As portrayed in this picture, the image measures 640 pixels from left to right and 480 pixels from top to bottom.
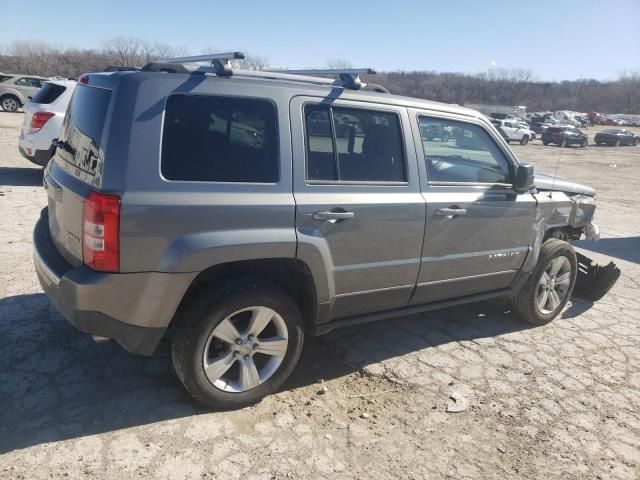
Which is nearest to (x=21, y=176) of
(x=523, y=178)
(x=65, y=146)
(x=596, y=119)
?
(x=65, y=146)

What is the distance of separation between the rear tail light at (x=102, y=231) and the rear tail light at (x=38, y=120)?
655 cm

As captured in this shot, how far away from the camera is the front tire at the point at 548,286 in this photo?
14.5ft

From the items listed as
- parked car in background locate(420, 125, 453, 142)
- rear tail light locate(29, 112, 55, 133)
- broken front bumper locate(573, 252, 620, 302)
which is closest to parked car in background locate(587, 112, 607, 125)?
broken front bumper locate(573, 252, 620, 302)

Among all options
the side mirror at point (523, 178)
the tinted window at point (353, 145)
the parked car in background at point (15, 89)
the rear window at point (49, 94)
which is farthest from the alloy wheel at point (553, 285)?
the parked car in background at point (15, 89)

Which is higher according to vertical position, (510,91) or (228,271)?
(510,91)

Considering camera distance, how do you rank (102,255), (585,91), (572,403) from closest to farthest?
(102,255) < (572,403) < (585,91)

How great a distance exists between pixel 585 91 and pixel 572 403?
377 feet

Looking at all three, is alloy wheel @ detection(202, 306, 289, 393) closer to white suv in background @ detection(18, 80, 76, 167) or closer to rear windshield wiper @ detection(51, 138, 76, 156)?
rear windshield wiper @ detection(51, 138, 76, 156)

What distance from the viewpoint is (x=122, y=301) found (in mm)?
2551

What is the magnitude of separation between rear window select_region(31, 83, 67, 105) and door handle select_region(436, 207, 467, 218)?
727cm

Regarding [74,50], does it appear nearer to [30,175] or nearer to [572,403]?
[30,175]

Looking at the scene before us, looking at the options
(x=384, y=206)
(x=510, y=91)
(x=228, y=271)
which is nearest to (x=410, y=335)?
(x=384, y=206)

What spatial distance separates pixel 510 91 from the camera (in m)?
103

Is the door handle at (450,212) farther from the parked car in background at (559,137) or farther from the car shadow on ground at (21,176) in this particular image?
the parked car in background at (559,137)
